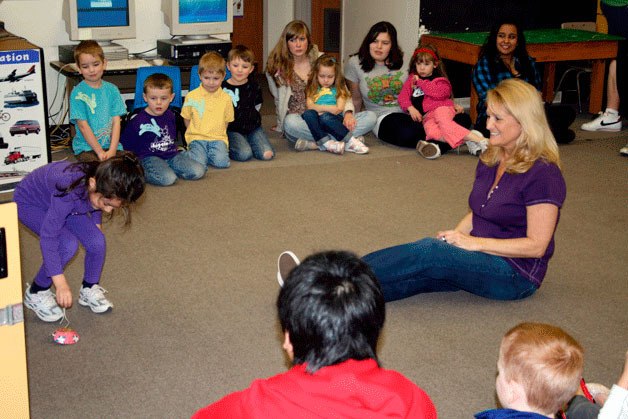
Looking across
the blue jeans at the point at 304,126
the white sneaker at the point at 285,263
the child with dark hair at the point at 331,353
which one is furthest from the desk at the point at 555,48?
the child with dark hair at the point at 331,353

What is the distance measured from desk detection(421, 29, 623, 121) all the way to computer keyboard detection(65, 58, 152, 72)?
8.33 ft

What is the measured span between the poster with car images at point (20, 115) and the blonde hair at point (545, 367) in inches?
159

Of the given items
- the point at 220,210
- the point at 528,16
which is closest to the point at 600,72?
the point at 528,16

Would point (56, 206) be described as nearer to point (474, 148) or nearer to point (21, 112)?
point (21, 112)

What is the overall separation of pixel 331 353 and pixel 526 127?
203 cm

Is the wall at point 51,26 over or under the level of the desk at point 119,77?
over

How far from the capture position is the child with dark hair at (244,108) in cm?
600

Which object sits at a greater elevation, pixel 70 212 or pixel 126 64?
pixel 126 64

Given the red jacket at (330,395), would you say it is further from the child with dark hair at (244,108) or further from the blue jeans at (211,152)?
the child with dark hair at (244,108)

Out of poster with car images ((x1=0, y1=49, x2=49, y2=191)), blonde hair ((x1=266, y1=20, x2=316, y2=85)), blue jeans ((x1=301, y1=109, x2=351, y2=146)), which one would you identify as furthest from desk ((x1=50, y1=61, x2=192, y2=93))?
blue jeans ((x1=301, y1=109, x2=351, y2=146))

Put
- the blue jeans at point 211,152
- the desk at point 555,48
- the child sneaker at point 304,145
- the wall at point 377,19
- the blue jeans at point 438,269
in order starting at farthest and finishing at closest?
the wall at point 377,19, the desk at point 555,48, the child sneaker at point 304,145, the blue jeans at point 211,152, the blue jeans at point 438,269

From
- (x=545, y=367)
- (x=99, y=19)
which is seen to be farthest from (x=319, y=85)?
(x=545, y=367)

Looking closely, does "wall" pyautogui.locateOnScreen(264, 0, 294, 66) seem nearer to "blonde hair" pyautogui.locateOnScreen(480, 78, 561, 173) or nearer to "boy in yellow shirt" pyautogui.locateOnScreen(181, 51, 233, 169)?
"boy in yellow shirt" pyautogui.locateOnScreen(181, 51, 233, 169)

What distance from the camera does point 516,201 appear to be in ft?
11.6
